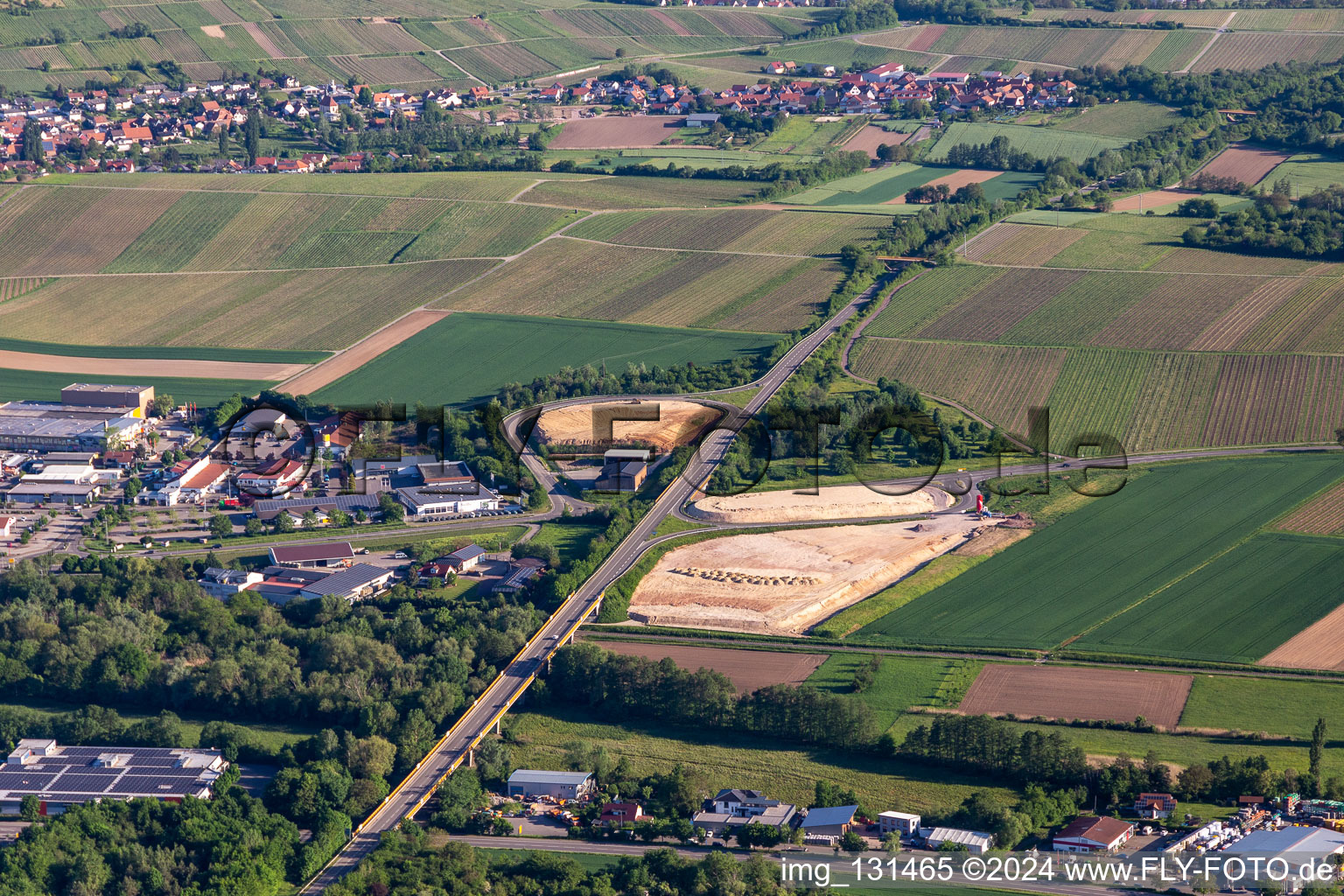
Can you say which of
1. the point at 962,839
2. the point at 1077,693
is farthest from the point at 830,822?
the point at 1077,693

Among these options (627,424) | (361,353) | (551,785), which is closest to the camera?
(551,785)

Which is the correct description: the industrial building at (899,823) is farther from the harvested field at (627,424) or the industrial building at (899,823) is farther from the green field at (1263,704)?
the harvested field at (627,424)

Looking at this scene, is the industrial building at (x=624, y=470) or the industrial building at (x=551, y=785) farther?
the industrial building at (x=624, y=470)

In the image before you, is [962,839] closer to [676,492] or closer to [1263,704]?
[1263,704]

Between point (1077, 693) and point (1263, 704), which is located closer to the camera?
point (1263, 704)

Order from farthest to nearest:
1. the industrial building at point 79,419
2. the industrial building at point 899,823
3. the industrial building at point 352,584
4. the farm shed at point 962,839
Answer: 1. the industrial building at point 79,419
2. the industrial building at point 352,584
3. the industrial building at point 899,823
4. the farm shed at point 962,839

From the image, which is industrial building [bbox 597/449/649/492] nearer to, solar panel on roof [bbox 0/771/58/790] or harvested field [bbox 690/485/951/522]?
harvested field [bbox 690/485/951/522]

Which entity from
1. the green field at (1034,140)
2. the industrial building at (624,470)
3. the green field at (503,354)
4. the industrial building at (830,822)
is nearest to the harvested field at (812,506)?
the industrial building at (624,470)

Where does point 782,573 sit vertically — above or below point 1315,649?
above
